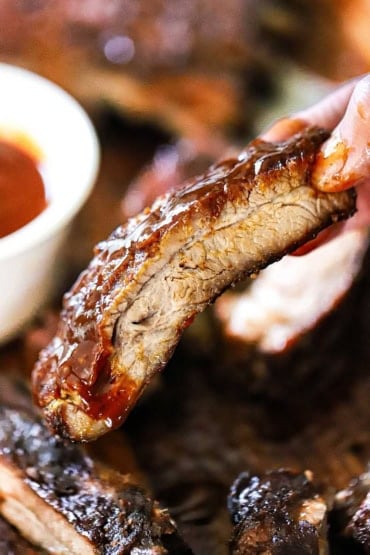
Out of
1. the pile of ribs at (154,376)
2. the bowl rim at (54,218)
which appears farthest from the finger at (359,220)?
the bowl rim at (54,218)

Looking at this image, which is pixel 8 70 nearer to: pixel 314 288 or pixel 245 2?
pixel 245 2

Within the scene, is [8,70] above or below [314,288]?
above

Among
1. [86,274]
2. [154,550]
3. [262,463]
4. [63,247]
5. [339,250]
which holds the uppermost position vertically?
[63,247]

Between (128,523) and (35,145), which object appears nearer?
(128,523)

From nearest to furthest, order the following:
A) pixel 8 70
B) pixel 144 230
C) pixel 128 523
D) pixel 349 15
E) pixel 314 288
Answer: pixel 144 230 → pixel 128 523 → pixel 314 288 → pixel 8 70 → pixel 349 15

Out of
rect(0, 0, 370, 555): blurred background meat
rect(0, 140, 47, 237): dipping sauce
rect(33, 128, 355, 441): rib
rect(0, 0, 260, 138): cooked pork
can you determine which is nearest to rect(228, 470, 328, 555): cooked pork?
rect(0, 0, 370, 555): blurred background meat

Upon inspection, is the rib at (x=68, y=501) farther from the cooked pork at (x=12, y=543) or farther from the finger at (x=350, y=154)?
the finger at (x=350, y=154)

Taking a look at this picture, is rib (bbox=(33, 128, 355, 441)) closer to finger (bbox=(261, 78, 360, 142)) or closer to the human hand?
the human hand

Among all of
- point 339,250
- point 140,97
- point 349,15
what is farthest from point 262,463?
point 349,15
